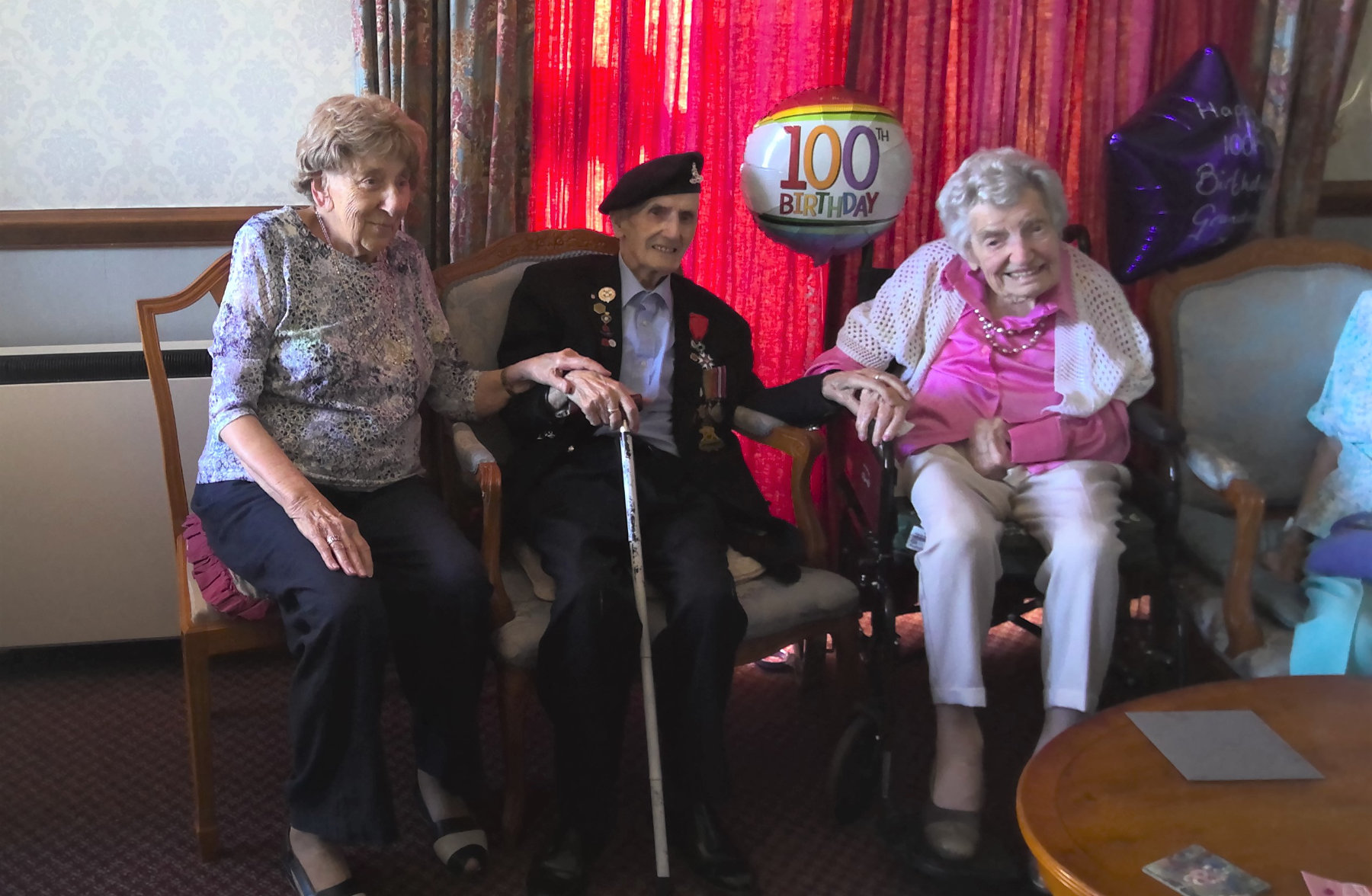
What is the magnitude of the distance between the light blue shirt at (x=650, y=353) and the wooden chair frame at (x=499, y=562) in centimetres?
18

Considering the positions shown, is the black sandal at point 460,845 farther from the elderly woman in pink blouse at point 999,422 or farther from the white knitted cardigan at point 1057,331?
the white knitted cardigan at point 1057,331

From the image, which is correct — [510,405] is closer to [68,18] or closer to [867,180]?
[867,180]

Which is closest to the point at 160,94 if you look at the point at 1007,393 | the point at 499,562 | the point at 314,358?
the point at 314,358

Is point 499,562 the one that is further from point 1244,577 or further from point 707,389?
point 1244,577

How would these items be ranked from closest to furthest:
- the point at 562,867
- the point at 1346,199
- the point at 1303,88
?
1. the point at 562,867
2. the point at 1303,88
3. the point at 1346,199

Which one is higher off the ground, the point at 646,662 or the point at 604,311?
the point at 604,311

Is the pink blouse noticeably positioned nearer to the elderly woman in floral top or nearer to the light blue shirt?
the light blue shirt

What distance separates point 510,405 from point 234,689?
1011 millimetres

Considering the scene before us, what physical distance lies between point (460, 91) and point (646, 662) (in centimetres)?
129

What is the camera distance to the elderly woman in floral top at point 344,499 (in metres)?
1.74

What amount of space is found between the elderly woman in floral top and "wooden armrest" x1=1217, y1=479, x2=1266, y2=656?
3.74 feet

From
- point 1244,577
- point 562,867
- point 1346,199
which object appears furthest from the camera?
point 1346,199

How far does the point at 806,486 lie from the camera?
2170mm

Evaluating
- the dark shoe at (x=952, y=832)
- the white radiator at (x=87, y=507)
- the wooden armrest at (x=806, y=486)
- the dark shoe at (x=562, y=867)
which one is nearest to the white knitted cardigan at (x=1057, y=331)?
the wooden armrest at (x=806, y=486)
